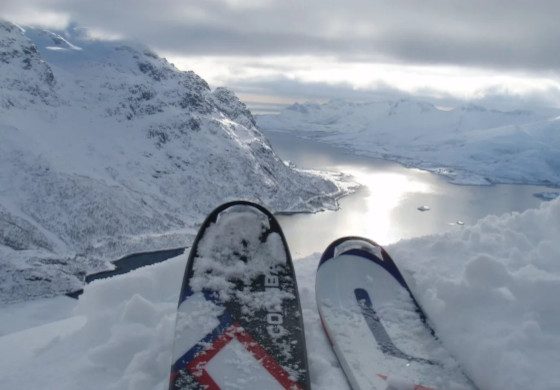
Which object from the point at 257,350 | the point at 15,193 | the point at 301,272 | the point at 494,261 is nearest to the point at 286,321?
the point at 257,350

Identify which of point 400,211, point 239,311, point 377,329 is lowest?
point 400,211

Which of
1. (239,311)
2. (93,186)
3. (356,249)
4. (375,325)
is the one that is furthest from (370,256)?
(93,186)

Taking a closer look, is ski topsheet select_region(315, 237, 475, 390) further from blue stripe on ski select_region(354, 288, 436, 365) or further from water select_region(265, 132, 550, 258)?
water select_region(265, 132, 550, 258)

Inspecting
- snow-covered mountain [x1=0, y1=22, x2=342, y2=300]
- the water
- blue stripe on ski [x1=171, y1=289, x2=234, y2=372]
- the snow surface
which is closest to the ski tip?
the snow surface

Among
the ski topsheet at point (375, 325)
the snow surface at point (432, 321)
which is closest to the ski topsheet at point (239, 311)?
the snow surface at point (432, 321)

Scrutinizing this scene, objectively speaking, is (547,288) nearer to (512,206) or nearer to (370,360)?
(370,360)

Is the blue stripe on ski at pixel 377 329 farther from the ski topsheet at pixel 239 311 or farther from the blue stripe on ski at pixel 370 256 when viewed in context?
the ski topsheet at pixel 239 311

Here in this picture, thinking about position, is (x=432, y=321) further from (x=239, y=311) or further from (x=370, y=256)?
(x=239, y=311)
